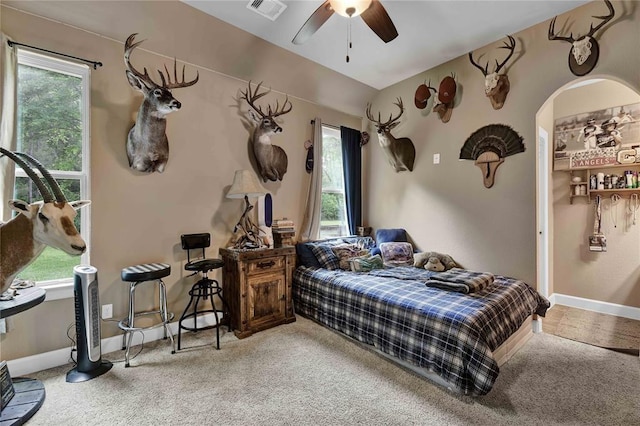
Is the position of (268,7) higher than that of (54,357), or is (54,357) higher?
(268,7)

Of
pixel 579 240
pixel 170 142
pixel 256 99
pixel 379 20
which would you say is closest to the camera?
pixel 379 20

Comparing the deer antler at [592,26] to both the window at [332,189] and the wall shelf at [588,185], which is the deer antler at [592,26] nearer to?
the wall shelf at [588,185]

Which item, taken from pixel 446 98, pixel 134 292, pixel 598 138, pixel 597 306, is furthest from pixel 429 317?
pixel 598 138

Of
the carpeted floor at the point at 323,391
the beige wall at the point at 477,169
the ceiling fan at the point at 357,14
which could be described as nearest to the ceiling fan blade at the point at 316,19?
the ceiling fan at the point at 357,14

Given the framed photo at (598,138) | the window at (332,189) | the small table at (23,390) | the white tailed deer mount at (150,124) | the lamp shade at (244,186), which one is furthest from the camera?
the window at (332,189)

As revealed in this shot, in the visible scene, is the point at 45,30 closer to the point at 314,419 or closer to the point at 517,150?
the point at 314,419

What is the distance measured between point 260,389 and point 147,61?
311 cm

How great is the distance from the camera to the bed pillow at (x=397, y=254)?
3689 millimetres

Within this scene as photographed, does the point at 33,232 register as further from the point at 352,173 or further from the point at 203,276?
the point at 352,173

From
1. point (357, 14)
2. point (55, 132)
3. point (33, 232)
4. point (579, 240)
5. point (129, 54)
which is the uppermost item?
point (357, 14)

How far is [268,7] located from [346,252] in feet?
8.91

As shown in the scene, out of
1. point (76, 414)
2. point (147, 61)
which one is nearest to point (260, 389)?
point (76, 414)

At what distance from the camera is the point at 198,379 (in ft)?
6.98

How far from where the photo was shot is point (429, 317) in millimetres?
2150
